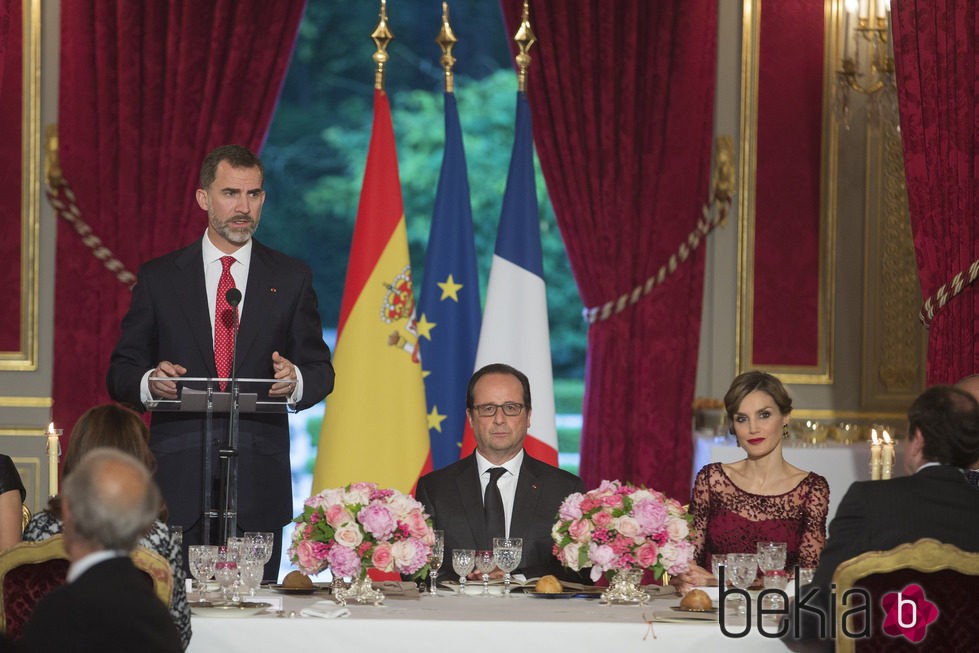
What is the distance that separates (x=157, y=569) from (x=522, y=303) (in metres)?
3.57

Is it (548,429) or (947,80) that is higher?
(947,80)

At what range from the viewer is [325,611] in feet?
10.9

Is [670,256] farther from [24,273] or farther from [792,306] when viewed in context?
[24,273]

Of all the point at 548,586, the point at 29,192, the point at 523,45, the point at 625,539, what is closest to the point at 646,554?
the point at 625,539

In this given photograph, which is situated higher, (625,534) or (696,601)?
(625,534)

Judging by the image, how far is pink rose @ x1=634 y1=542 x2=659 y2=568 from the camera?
355cm

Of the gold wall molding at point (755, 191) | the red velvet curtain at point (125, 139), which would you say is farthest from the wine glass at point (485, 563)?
the gold wall molding at point (755, 191)

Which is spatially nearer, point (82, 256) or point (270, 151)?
point (82, 256)

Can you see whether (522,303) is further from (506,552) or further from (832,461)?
(506,552)

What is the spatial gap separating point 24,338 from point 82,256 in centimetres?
53

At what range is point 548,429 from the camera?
6.16 meters

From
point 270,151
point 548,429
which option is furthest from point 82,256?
point 548,429

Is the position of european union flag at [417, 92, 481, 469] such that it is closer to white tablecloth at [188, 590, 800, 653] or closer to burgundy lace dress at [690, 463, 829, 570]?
burgundy lace dress at [690, 463, 829, 570]

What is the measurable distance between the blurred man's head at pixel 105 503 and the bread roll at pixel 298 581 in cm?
149
